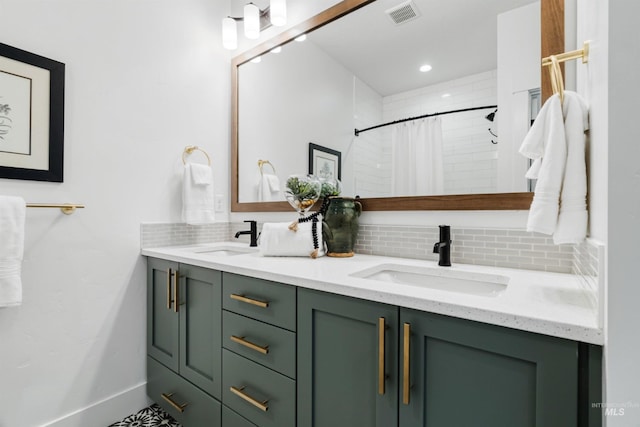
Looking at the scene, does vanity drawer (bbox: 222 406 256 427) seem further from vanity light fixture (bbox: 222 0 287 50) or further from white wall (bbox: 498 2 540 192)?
vanity light fixture (bbox: 222 0 287 50)

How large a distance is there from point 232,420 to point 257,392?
218 mm

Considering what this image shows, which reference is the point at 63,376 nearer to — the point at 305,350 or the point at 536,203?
the point at 305,350

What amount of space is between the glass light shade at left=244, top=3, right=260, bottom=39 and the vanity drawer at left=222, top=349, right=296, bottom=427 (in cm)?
178

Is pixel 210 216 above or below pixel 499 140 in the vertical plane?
below

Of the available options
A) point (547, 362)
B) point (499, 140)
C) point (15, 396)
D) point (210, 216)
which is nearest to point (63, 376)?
point (15, 396)

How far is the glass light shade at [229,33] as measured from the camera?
78.0 inches

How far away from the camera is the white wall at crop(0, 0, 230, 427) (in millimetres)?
1364

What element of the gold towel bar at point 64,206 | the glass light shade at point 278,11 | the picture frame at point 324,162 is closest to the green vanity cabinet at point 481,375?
the picture frame at point 324,162

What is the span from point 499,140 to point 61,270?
6.48ft

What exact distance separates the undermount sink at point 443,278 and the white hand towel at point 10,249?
1.26 metres

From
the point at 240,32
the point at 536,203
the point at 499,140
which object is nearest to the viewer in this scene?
the point at 536,203

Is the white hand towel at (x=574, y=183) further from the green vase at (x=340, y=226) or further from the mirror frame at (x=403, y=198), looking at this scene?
the green vase at (x=340, y=226)

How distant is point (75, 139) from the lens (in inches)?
58.5

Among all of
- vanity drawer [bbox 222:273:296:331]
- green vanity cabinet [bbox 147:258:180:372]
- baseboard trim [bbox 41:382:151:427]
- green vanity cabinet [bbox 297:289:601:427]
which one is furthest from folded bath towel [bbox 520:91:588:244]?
baseboard trim [bbox 41:382:151:427]
